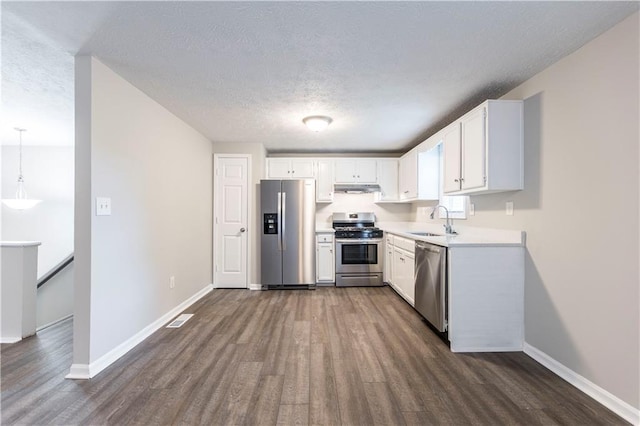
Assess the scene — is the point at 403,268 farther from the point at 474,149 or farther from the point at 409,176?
the point at 474,149

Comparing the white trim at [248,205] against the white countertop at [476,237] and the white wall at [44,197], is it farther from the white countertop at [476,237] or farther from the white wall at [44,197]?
the white wall at [44,197]

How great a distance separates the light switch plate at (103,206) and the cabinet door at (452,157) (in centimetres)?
321

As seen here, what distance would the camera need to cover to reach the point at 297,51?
6.51 feet

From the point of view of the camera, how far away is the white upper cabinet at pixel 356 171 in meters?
4.97

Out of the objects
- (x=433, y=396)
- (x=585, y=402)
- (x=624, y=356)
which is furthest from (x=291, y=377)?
(x=624, y=356)

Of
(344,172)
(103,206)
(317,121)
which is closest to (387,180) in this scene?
(344,172)

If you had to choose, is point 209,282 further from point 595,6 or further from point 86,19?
point 595,6

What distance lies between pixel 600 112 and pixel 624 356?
4.98ft

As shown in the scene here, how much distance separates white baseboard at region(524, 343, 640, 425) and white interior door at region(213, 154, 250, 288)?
12.3 ft

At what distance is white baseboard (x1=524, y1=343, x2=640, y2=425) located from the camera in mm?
1620

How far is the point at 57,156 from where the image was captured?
15.9ft

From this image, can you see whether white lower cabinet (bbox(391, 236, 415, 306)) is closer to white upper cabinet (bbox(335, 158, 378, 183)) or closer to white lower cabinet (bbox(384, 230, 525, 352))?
white lower cabinet (bbox(384, 230, 525, 352))

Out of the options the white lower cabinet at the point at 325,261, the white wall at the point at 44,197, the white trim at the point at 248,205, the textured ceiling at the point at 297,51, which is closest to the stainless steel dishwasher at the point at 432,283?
the textured ceiling at the point at 297,51

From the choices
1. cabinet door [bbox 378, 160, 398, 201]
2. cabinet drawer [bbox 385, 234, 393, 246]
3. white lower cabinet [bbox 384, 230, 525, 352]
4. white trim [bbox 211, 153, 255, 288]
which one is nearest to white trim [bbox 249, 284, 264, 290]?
white trim [bbox 211, 153, 255, 288]
